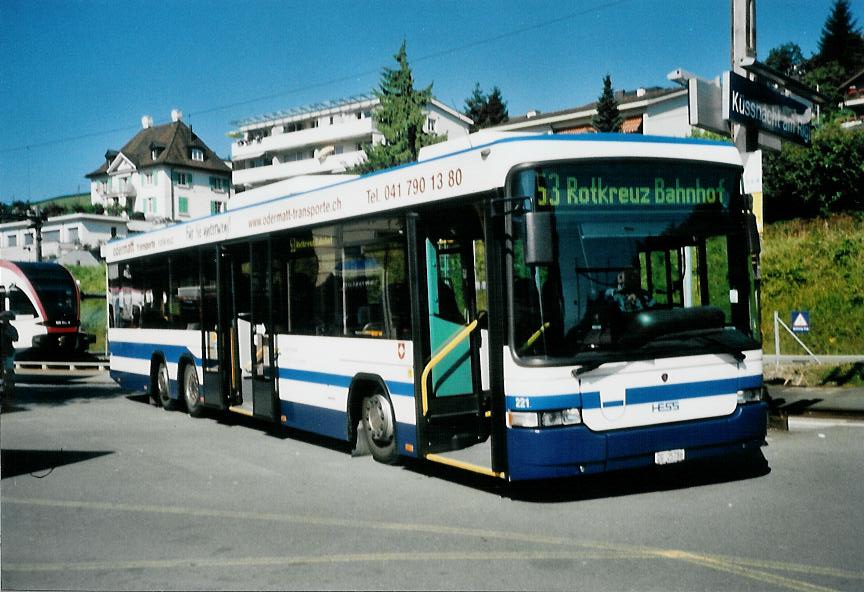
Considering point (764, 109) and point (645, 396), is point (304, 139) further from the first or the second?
point (645, 396)

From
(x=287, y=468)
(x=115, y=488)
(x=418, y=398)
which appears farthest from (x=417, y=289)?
(x=115, y=488)

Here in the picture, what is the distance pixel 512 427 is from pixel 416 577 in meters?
2.13

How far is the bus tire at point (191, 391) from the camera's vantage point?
1536 centimetres

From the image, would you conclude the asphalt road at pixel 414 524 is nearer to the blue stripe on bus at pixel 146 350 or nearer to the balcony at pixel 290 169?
the blue stripe on bus at pixel 146 350

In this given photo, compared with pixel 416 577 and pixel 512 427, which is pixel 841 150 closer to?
pixel 512 427

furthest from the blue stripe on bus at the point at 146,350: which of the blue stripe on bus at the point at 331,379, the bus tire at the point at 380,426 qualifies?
the bus tire at the point at 380,426

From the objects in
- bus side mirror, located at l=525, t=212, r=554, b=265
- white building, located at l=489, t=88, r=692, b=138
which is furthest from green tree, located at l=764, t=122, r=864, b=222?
white building, located at l=489, t=88, r=692, b=138

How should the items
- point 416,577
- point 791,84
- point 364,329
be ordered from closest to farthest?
point 416,577 < point 364,329 < point 791,84

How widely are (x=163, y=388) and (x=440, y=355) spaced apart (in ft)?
30.4

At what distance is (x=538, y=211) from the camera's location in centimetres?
763

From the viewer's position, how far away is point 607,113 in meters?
59.2

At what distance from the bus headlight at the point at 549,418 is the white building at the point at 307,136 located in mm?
67337

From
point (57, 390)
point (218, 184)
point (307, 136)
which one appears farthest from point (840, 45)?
point (57, 390)

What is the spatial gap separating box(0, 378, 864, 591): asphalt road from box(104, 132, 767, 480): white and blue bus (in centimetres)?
54
